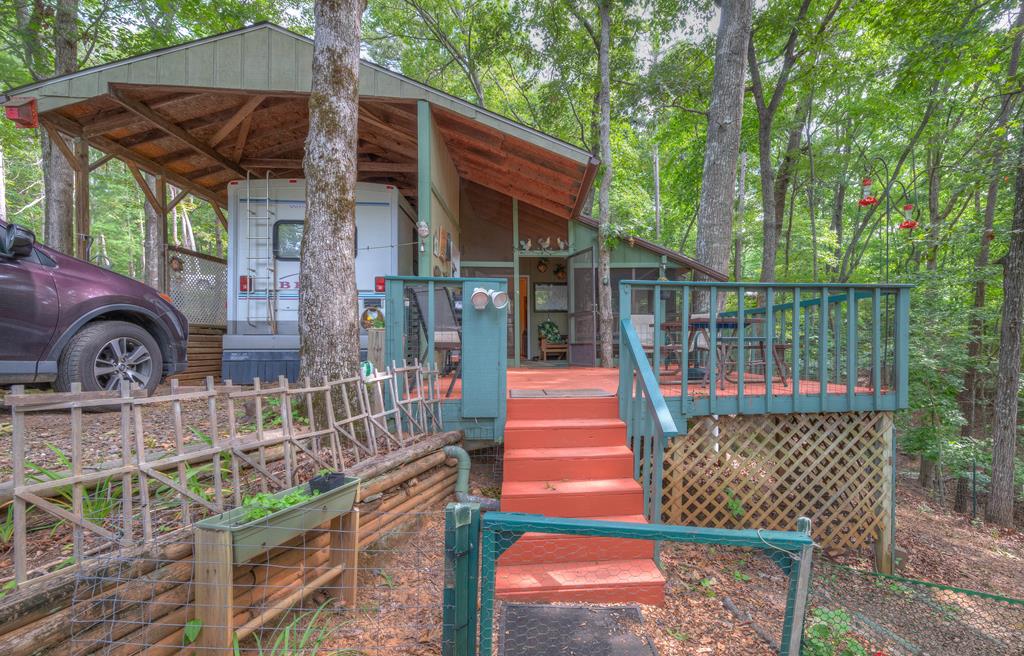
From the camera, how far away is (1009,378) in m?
7.33

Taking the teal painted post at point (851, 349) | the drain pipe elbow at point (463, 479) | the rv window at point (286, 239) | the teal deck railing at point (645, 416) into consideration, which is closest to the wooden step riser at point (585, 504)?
the teal deck railing at point (645, 416)

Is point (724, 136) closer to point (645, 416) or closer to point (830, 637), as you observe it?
point (645, 416)

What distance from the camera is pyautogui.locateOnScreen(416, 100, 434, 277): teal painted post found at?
5574 millimetres

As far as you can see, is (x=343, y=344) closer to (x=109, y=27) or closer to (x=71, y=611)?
(x=71, y=611)

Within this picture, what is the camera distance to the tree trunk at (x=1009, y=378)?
714 centimetres

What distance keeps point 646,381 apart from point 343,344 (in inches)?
94.6

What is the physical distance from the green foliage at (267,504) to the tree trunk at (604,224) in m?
6.50

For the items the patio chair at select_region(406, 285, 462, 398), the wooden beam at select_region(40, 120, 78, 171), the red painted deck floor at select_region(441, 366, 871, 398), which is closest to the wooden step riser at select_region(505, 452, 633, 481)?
the red painted deck floor at select_region(441, 366, 871, 398)

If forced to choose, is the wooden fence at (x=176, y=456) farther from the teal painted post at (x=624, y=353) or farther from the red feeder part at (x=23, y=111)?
the red feeder part at (x=23, y=111)

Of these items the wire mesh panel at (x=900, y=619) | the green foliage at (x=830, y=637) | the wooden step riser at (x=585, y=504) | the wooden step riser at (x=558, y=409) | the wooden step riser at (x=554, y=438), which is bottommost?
the wire mesh panel at (x=900, y=619)

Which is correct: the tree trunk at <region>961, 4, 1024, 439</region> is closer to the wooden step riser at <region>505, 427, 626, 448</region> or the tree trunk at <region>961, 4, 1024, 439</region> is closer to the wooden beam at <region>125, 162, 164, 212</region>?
the wooden step riser at <region>505, 427, 626, 448</region>

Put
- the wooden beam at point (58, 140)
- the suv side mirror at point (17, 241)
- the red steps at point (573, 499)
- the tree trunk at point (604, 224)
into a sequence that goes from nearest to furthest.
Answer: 1. the red steps at point (573, 499)
2. the suv side mirror at point (17, 241)
3. the wooden beam at point (58, 140)
4. the tree trunk at point (604, 224)

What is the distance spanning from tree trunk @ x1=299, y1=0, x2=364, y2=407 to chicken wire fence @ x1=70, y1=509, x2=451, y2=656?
1.26m

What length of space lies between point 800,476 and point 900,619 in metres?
1.29
